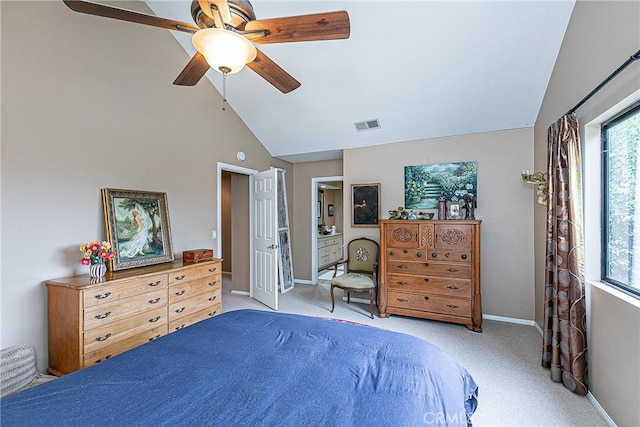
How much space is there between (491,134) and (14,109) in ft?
16.1

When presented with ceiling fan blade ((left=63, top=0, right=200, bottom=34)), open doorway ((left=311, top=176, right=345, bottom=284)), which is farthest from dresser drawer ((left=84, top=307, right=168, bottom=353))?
open doorway ((left=311, top=176, right=345, bottom=284))

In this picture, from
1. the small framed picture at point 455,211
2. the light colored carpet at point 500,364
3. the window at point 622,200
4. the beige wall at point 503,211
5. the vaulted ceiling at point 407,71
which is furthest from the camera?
the small framed picture at point 455,211

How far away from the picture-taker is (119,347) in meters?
2.41

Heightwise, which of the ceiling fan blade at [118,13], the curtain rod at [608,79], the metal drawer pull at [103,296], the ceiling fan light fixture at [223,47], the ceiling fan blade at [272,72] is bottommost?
the metal drawer pull at [103,296]

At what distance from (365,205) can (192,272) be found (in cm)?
271

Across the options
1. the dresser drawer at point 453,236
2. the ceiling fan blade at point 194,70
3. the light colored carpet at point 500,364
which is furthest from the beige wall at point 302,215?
the ceiling fan blade at point 194,70

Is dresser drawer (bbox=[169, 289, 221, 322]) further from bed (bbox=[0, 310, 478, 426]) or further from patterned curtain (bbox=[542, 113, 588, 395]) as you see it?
patterned curtain (bbox=[542, 113, 588, 395])

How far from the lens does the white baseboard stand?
6.22ft

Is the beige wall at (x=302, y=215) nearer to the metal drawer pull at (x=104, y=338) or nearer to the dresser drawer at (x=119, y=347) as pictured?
the dresser drawer at (x=119, y=347)

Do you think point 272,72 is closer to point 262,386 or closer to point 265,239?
point 262,386

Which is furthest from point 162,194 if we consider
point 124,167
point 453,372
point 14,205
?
point 453,372

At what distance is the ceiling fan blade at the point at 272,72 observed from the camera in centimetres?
190

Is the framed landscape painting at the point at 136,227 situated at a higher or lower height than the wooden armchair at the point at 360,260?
higher

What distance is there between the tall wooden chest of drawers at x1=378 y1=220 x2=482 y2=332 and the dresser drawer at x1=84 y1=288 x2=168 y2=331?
2.66 m
